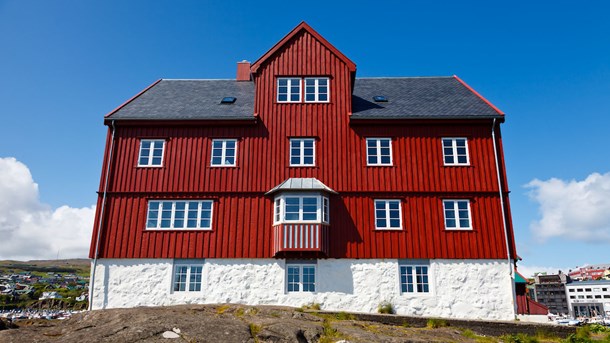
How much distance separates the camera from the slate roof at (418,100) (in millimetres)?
21812

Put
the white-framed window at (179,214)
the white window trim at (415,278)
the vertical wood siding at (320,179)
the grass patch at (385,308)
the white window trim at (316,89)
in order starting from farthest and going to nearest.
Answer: the white window trim at (316,89), the white-framed window at (179,214), the vertical wood siding at (320,179), the white window trim at (415,278), the grass patch at (385,308)

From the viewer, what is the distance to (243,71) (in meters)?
28.1

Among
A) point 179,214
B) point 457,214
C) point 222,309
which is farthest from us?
point 179,214

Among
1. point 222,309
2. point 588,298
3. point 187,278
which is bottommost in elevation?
point 588,298

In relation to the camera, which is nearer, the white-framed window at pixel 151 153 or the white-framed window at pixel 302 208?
the white-framed window at pixel 302 208

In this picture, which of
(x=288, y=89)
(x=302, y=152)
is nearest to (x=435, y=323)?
(x=302, y=152)

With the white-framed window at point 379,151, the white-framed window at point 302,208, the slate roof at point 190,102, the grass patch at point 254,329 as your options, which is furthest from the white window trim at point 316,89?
the grass patch at point 254,329

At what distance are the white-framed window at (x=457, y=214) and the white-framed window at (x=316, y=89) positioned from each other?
8.62 meters

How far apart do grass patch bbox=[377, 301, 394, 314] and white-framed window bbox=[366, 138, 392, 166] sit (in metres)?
6.96

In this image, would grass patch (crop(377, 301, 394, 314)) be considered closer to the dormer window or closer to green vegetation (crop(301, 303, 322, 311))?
green vegetation (crop(301, 303, 322, 311))

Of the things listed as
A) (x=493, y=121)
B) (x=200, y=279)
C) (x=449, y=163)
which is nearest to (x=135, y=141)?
(x=200, y=279)

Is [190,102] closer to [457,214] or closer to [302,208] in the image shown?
[302,208]

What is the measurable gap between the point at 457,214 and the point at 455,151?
3.37 metres

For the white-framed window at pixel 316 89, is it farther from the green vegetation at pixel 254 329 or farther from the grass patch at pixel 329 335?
the green vegetation at pixel 254 329
